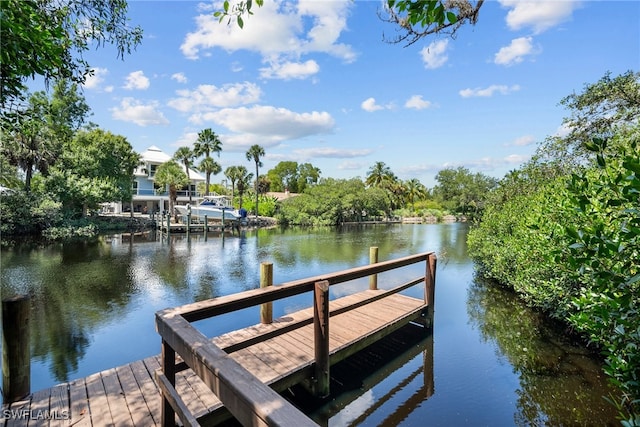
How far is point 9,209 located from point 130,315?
1710cm

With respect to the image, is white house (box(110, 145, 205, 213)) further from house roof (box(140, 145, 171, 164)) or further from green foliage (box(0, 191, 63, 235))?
green foliage (box(0, 191, 63, 235))

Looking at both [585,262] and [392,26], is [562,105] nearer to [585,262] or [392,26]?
[392,26]

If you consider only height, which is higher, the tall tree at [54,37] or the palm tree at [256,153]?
the palm tree at [256,153]

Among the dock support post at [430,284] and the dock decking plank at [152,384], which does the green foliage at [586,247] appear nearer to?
the dock support post at [430,284]

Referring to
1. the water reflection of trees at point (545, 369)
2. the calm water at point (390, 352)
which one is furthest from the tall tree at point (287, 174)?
the water reflection of trees at point (545, 369)

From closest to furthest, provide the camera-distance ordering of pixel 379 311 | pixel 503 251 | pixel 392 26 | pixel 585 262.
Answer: pixel 585 262, pixel 392 26, pixel 379 311, pixel 503 251

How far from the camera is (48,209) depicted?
1958 cm

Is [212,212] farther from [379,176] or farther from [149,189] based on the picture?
[379,176]

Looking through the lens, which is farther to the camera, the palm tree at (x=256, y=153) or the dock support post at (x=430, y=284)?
the palm tree at (x=256, y=153)

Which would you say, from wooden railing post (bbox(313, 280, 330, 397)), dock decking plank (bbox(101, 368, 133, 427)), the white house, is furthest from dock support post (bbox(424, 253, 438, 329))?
the white house

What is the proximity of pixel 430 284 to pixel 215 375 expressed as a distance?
17.2 ft

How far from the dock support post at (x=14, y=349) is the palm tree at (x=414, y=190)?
2059 inches

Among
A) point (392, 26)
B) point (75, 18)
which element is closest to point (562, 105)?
point (392, 26)

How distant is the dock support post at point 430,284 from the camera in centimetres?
581
